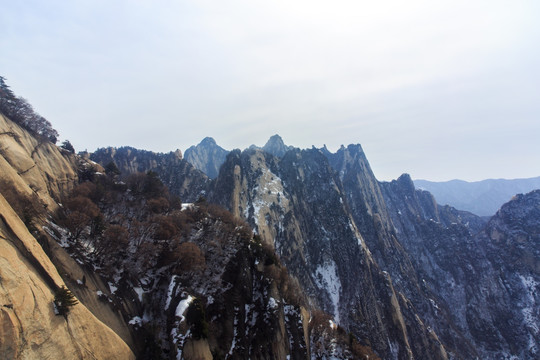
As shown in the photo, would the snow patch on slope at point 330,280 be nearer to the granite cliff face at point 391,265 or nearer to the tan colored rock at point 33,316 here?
the granite cliff face at point 391,265

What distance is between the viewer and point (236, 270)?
56.0m

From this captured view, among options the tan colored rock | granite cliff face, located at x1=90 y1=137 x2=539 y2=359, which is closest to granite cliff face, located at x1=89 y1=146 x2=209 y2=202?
granite cliff face, located at x1=90 y1=137 x2=539 y2=359

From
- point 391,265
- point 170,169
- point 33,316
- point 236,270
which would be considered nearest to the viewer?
point 33,316

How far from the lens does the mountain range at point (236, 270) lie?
30.0 metres

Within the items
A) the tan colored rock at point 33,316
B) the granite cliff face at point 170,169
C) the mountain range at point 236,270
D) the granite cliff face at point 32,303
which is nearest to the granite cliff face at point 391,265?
the mountain range at point 236,270

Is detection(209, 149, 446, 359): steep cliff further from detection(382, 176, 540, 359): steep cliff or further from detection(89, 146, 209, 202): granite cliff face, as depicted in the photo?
detection(382, 176, 540, 359): steep cliff

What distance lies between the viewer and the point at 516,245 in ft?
477

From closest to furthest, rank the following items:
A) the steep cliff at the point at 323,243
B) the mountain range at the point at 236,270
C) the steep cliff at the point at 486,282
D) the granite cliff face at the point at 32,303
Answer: the granite cliff face at the point at 32,303, the mountain range at the point at 236,270, the steep cliff at the point at 323,243, the steep cliff at the point at 486,282

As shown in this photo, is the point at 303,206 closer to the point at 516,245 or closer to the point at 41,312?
the point at 516,245

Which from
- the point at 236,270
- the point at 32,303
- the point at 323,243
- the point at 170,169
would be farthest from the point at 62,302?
the point at 170,169

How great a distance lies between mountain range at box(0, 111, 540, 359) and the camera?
30016 millimetres

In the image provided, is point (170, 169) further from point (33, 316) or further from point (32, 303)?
point (33, 316)

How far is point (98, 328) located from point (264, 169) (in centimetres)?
13233

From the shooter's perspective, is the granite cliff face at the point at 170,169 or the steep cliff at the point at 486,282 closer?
the steep cliff at the point at 486,282
